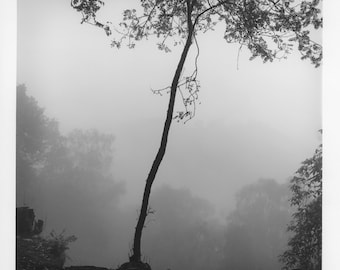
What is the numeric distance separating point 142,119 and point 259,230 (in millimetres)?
858

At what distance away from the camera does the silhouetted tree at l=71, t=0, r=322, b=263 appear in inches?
89.9

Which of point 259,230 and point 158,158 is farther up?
point 158,158

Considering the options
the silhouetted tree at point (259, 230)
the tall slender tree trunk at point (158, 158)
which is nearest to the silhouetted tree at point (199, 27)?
the tall slender tree trunk at point (158, 158)

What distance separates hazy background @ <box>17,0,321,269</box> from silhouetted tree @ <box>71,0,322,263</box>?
4 cm

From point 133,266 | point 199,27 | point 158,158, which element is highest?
point 199,27

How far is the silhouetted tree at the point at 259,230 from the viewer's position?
2.27 metres

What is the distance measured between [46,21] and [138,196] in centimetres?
105

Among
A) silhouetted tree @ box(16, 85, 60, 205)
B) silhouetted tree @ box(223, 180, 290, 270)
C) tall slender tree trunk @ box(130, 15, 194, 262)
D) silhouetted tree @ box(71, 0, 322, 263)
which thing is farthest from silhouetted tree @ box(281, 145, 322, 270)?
silhouetted tree @ box(16, 85, 60, 205)

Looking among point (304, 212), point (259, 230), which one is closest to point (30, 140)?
point (259, 230)

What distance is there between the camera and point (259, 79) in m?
2.31

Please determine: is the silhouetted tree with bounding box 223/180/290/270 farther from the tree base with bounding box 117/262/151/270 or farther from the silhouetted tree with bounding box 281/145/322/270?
the tree base with bounding box 117/262/151/270

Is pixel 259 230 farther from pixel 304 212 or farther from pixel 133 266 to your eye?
pixel 133 266

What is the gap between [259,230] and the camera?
90.0 inches

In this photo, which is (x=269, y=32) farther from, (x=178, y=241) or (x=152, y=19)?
(x=178, y=241)
